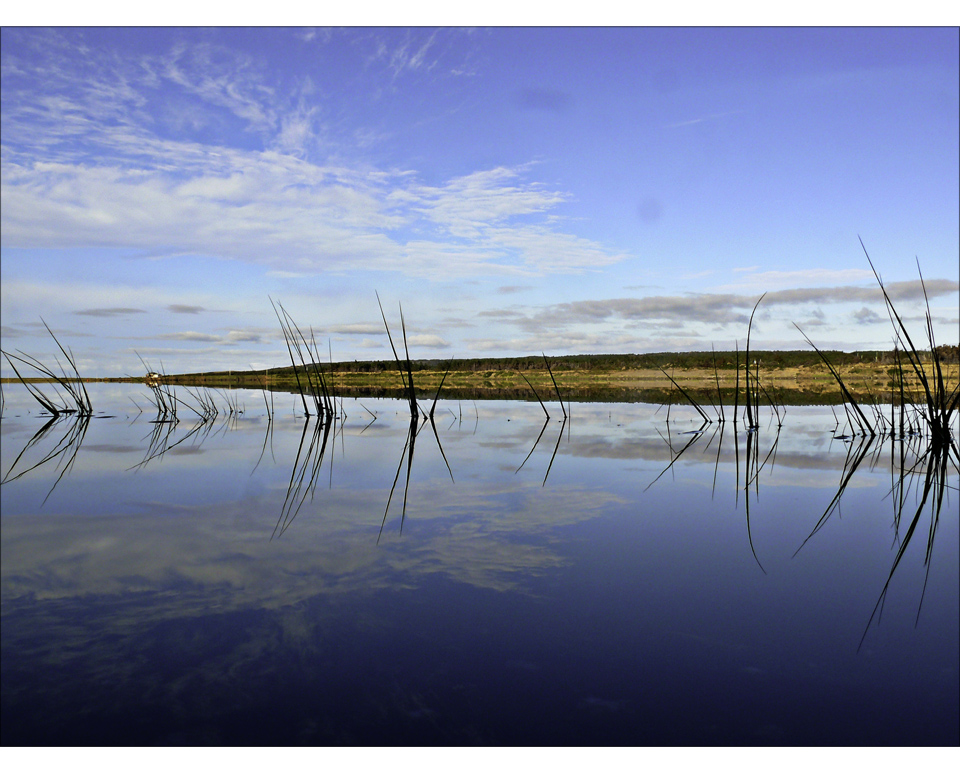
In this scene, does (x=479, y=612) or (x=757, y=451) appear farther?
(x=757, y=451)

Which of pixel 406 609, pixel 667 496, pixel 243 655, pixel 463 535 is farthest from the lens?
pixel 667 496

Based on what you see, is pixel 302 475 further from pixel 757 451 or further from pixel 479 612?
pixel 757 451

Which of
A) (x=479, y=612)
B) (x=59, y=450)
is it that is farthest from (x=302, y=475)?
(x=59, y=450)

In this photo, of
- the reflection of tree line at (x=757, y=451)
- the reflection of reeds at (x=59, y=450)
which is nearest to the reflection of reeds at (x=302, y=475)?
the reflection of tree line at (x=757, y=451)

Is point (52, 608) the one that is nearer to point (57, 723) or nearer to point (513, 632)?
point (57, 723)

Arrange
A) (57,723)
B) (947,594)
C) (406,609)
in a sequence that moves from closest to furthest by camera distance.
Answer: (57,723)
(406,609)
(947,594)

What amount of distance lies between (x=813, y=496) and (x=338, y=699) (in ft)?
11.0

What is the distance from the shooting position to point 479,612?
83.8 inches

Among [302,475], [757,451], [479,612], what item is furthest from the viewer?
[757,451]

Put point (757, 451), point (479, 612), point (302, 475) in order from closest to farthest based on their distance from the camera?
point (479, 612) → point (302, 475) → point (757, 451)

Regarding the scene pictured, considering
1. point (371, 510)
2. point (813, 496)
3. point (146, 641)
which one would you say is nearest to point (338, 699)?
point (146, 641)

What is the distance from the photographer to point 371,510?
3553 mm

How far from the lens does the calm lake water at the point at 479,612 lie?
5.15 feet

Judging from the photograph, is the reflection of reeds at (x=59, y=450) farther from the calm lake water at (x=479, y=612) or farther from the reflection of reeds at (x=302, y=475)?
the reflection of reeds at (x=302, y=475)
